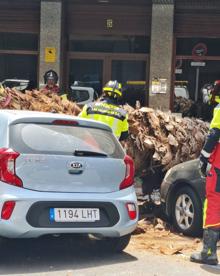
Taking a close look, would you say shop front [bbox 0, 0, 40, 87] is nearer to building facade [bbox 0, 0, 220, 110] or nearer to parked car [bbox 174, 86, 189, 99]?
building facade [bbox 0, 0, 220, 110]

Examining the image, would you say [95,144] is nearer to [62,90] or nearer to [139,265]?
[139,265]

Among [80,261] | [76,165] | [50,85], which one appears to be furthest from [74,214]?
[50,85]

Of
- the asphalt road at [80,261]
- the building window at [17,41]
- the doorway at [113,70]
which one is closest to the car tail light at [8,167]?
the asphalt road at [80,261]

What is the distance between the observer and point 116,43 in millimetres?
15469

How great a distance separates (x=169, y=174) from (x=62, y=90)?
7960 millimetres

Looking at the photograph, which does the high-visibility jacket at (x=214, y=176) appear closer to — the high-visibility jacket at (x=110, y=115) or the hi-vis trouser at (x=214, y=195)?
the hi-vis trouser at (x=214, y=195)

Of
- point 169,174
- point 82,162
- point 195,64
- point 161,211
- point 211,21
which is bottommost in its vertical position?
point 161,211

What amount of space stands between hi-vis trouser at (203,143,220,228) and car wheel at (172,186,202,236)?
1107 millimetres

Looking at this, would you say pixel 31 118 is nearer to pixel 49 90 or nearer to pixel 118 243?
pixel 118 243

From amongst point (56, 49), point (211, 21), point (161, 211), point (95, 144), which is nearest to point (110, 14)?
point (56, 49)

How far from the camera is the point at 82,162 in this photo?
18.8 feet

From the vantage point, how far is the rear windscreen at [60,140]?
5.55m

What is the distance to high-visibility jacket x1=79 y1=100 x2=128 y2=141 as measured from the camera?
25.8ft

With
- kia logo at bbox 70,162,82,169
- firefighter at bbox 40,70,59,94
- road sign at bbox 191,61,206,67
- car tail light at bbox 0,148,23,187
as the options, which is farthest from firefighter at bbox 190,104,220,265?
road sign at bbox 191,61,206,67
